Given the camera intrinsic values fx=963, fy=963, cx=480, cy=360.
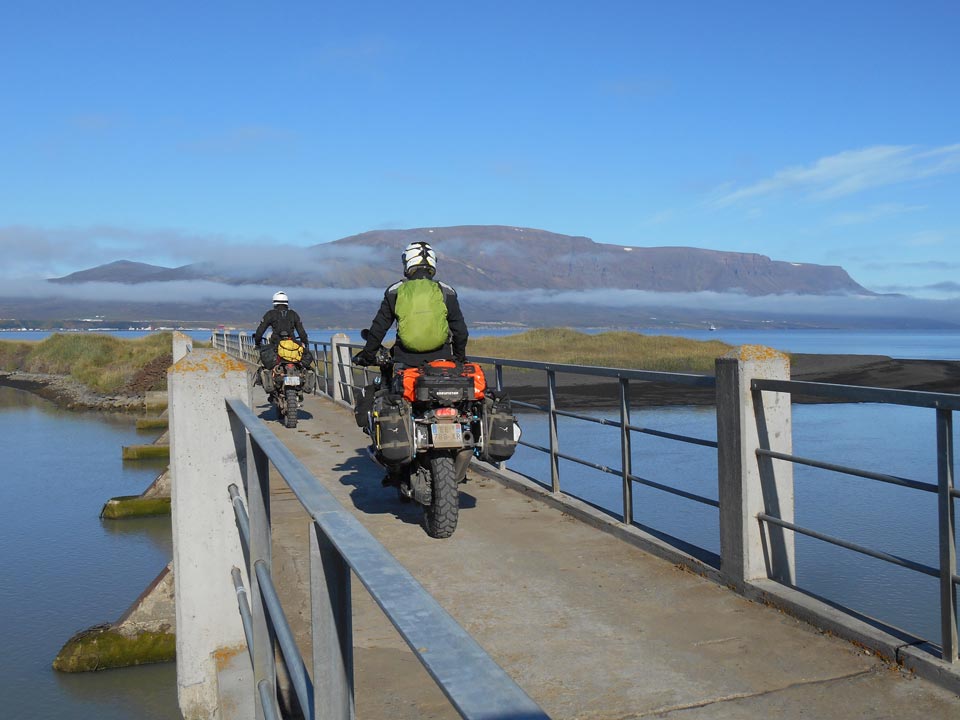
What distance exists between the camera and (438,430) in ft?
23.0

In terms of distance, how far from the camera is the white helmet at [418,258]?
7422mm

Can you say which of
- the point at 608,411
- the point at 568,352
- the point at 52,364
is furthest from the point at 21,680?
the point at 52,364

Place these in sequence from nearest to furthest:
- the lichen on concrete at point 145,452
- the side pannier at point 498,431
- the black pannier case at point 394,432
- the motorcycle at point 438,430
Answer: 1. the black pannier case at point 394,432
2. the motorcycle at point 438,430
3. the side pannier at point 498,431
4. the lichen on concrete at point 145,452

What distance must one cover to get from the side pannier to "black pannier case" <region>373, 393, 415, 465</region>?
588mm

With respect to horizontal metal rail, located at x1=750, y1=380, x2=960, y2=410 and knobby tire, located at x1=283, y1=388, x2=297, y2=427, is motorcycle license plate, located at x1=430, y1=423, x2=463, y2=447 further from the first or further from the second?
knobby tire, located at x1=283, y1=388, x2=297, y2=427

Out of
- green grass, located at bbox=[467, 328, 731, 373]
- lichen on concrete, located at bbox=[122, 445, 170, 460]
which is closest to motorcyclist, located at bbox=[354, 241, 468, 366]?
lichen on concrete, located at bbox=[122, 445, 170, 460]

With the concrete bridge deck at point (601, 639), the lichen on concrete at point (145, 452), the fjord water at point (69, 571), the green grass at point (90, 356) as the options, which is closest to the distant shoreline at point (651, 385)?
the green grass at point (90, 356)

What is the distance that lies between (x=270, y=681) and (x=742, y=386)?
3135 mm

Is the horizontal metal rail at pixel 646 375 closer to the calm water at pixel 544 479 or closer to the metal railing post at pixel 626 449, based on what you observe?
the metal railing post at pixel 626 449

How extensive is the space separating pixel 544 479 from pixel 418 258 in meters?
8.19

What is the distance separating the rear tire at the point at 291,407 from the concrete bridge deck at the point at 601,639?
711 centimetres

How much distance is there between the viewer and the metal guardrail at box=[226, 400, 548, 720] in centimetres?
116

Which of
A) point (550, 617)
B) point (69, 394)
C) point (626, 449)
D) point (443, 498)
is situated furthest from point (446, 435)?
point (69, 394)

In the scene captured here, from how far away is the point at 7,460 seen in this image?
25.4 m
